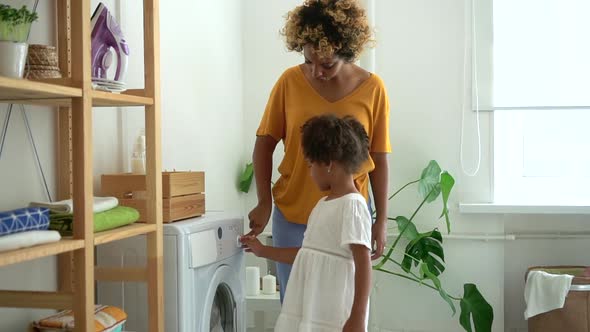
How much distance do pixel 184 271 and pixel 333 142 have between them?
61 cm

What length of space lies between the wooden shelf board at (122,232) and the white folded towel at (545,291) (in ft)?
6.39

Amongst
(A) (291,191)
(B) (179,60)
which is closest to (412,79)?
(B) (179,60)

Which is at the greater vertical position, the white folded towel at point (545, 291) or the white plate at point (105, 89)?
the white plate at point (105, 89)

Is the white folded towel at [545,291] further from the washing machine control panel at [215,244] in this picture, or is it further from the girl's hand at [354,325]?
the girl's hand at [354,325]

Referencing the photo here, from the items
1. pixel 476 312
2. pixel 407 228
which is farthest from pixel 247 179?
pixel 476 312

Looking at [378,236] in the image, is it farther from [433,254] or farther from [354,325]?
[433,254]

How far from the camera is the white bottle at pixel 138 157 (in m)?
2.42

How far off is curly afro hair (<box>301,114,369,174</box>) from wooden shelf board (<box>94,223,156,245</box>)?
465 mm

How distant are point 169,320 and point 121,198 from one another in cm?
39

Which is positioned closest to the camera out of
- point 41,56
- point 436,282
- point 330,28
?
point 41,56

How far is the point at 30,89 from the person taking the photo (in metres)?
1.50

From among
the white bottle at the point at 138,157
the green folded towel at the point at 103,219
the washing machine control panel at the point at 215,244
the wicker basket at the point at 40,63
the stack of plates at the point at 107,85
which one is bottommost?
the washing machine control panel at the point at 215,244

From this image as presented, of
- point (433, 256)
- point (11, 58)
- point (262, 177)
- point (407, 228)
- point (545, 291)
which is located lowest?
point (545, 291)

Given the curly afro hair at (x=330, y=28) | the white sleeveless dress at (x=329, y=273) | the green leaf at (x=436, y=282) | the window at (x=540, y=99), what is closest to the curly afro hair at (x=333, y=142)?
the white sleeveless dress at (x=329, y=273)
